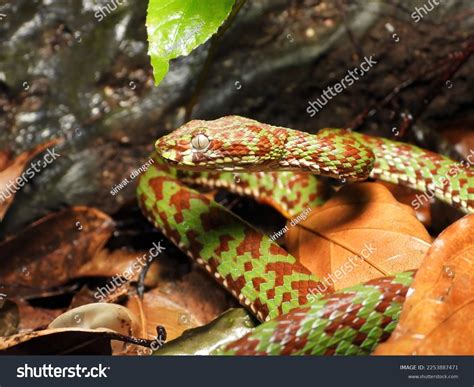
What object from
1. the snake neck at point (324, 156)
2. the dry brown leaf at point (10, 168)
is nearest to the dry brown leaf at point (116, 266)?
the dry brown leaf at point (10, 168)

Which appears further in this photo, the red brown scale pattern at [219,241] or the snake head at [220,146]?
→ the red brown scale pattern at [219,241]

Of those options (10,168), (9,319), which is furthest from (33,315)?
(10,168)

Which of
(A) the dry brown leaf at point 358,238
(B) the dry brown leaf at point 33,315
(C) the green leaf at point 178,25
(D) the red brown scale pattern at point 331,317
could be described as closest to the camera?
(D) the red brown scale pattern at point 331,317

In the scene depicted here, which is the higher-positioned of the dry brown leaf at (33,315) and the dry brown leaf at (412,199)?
the dry brown leaf at (33,315)

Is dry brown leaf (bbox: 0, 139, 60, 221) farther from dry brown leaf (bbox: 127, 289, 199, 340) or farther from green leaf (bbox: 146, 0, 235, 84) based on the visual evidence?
green leaf (bbox: 146, 0, 235, 84)

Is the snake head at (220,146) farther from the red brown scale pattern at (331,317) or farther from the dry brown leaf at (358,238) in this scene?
the red brown scale pattern at (331,317)

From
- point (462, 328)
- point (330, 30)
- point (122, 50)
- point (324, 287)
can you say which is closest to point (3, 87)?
point (122, 50)
